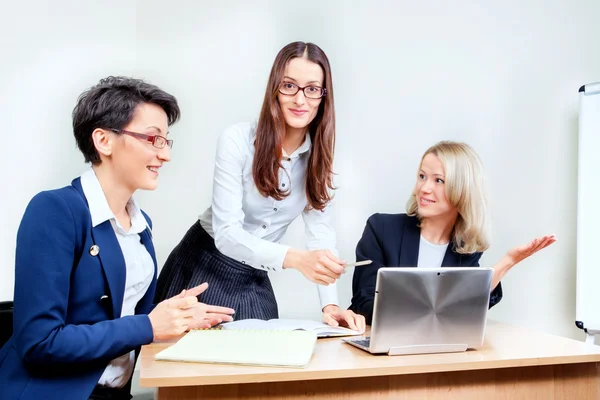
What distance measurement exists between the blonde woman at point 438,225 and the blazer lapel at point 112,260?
0.92m

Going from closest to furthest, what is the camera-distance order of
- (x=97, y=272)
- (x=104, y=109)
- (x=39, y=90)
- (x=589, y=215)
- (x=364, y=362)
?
(x=364, y=362), (x=97, y=272), (x=104, y=109), (x=39, y=90), (x=589, y=215)

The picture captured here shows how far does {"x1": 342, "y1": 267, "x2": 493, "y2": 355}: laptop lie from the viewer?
1.36m

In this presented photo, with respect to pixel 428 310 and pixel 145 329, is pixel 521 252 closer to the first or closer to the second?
pixel 428 310

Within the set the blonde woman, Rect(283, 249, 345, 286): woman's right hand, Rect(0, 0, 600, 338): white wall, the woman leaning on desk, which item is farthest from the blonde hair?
the woman leaning on desk

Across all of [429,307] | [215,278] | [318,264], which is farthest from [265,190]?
[429,307]

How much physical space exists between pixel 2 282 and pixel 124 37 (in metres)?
1.28

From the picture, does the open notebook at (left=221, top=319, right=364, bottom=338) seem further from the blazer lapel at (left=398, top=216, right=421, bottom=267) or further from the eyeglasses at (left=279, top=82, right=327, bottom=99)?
the eyeglasses at (left=279, top=82, right=327, bottom=99)

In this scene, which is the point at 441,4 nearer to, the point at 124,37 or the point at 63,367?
the point at 124,37

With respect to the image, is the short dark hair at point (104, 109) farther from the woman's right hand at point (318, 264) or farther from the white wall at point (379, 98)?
the white wall at point (379, 98)

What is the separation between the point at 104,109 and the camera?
1565 millimetres

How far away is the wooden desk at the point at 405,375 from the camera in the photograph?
3.91ft

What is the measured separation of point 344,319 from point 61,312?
0.83 metres

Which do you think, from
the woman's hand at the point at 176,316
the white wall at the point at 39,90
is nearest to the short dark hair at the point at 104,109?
the woman's hand at the point at 176,316

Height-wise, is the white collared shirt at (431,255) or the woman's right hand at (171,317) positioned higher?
the white collared shirt at (431,255)
